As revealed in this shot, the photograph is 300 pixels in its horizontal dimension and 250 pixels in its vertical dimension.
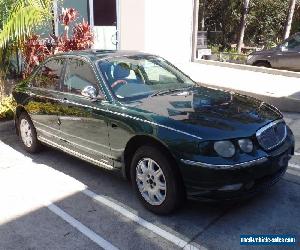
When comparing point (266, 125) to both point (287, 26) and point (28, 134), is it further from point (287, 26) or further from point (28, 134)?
point (287, 26)

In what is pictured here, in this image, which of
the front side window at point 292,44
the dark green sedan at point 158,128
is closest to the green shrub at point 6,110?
the dark green sedan at point 158,128

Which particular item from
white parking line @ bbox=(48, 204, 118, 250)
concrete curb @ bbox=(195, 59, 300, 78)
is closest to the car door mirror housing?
white parking line @ bbox=(48, 204, 118, 250)

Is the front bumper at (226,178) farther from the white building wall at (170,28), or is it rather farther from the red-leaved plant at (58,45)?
the white building wall at (170,28)

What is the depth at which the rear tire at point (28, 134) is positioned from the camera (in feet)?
19.3

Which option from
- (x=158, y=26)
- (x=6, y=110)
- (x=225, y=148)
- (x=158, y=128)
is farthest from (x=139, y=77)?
(x=158, y=26)

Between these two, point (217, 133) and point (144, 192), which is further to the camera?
point (144, 192)

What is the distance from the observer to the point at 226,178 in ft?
11.3

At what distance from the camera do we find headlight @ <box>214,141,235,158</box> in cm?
350

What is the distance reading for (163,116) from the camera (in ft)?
12.7

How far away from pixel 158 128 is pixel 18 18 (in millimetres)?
4270

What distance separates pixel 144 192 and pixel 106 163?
2.21ft

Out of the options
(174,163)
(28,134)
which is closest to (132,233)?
(174,163)

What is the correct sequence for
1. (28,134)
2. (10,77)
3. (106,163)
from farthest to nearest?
(10,77)
(28,134)
(106,163)

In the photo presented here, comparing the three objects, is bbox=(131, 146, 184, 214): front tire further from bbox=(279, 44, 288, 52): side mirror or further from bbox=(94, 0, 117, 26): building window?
bbox=(279, 44, 288, 52): side mirror
